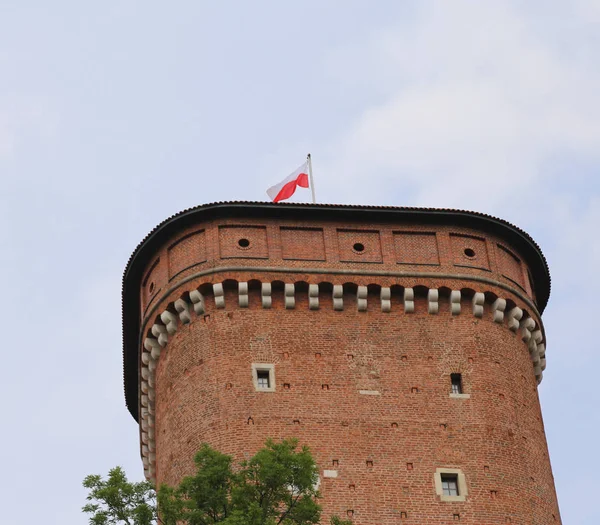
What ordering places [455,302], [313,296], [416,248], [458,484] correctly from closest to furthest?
[458,484], [313,296], [455,302], [416,248]

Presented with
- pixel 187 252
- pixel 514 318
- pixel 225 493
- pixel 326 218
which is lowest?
pixel 225 493

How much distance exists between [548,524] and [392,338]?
22.9 feet

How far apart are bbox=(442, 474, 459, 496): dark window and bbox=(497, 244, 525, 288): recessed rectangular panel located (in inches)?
301

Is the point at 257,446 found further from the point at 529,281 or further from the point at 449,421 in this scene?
the point at 529,281

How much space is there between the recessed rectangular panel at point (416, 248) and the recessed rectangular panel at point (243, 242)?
13.6ft

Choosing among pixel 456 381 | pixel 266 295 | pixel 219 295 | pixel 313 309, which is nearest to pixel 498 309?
pixel 456 381

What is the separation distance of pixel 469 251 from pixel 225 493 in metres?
14.4

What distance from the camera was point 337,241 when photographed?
43531 mm

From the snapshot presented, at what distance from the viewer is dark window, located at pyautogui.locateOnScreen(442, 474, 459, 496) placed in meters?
39.2

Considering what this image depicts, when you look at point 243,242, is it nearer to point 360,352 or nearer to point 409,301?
point 360,352

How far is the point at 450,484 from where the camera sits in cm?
3944

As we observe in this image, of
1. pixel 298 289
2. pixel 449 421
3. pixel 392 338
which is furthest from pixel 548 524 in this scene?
pixel 298 289

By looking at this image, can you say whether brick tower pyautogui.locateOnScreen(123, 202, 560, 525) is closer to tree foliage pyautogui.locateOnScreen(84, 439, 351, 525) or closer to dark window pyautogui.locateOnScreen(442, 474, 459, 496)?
dark window pyautogui.locateOnScreen(442, 474, 459, 496)

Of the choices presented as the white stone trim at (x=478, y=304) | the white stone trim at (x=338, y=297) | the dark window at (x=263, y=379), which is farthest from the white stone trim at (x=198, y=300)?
the white stone trim at (x=478, y=304)
